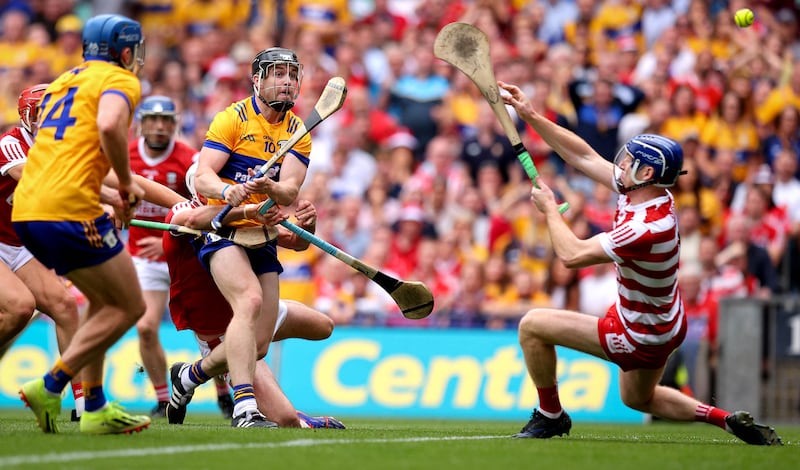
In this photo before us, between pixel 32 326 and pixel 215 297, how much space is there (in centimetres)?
522

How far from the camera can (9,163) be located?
8.05 m

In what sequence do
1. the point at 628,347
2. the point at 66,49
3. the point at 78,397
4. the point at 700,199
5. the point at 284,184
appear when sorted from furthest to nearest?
the point at 66,49
the point at 700,199
the point at 78,397
the point at 284,184
the point at 628,347

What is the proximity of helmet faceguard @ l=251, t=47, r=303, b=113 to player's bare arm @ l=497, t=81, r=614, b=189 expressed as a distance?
1434 mm

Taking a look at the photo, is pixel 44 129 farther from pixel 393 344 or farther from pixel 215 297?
pixel 393 344

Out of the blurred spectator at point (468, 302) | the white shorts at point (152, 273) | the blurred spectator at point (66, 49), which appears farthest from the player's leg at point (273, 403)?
the blurred spectator at point (66, 49)

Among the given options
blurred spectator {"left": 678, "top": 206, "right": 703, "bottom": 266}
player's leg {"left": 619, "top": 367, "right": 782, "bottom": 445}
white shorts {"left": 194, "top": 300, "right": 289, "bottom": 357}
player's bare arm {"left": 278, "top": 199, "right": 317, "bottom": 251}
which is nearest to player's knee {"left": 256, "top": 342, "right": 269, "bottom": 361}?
white shorts {"left": 194, "top": 300, "right": 289, "bottom": 357}

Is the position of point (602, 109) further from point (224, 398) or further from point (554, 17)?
point (224, 398)

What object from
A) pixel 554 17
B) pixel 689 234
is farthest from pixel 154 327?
pixel 554 17

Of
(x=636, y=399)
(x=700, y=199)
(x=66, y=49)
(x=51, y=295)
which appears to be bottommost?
(x=636, y=399)

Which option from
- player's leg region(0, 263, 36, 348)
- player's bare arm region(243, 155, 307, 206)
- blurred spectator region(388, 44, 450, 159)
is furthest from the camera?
blurred spectator region(388, 44, 450, 159)

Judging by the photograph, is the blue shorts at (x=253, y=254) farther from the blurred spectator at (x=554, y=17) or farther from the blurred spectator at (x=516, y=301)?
the blurred spectator at (x=554, y=17)

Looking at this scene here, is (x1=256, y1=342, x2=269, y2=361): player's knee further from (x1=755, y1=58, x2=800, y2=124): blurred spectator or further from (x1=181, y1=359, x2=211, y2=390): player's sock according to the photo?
(x1=755, y1=58, x2=800, y2=124): blurred spectator

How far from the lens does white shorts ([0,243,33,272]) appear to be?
8414 millimetres

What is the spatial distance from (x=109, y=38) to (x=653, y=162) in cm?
332
